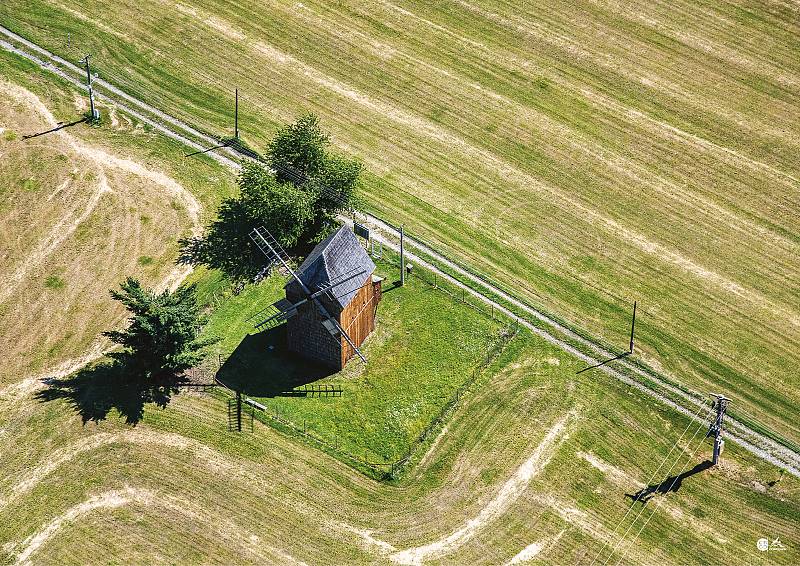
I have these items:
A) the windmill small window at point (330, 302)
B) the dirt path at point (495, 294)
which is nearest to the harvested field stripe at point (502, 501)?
the dirt path at point (495, 294)

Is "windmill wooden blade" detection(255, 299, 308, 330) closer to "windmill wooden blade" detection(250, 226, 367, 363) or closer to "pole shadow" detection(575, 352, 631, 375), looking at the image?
"windmill wooden blade" detection(250, 226, 367, 363)

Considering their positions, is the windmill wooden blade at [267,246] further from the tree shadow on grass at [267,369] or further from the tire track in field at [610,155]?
the tire track in field at [610,155]

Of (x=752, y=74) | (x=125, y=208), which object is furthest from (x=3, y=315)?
(x=752, y=74)

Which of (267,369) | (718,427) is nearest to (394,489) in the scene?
(267,369)

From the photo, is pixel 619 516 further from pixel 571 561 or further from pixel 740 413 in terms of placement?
pixel 740 413

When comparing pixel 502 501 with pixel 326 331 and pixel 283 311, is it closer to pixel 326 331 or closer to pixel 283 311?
pixel 326 331
